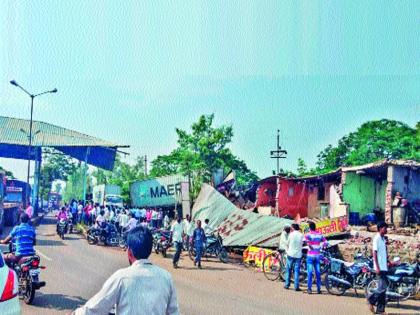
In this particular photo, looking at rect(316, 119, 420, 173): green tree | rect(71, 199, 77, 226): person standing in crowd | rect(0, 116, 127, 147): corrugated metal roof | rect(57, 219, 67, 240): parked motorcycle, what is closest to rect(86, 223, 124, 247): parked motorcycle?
rect(57, 219, 67, 240): parked motorcycle

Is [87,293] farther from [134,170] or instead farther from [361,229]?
[134,170]

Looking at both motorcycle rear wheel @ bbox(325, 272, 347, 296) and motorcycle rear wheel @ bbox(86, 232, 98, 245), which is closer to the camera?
motorcycle rear wheel @ bbox(325, 272, 347, 296)

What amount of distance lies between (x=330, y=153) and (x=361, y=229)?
37764mm

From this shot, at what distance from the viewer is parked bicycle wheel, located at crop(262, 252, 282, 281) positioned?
46.5ft

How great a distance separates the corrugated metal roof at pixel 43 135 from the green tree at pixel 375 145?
78.6 ft

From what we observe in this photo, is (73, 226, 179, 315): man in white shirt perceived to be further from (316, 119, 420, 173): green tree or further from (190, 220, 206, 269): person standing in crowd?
(316, 119, 420, 173): green tree

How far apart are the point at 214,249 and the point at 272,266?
4.15 m

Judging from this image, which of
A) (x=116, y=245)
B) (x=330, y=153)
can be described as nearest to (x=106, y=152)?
(x=116, y=245)

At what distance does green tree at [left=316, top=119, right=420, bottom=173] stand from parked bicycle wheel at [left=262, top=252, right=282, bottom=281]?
28.9m

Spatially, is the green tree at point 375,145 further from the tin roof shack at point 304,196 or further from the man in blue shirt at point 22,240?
the man in blue shirt at point 22,240

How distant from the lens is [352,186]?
2219 cm

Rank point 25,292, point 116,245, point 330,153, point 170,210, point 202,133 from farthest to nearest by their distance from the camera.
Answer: point 330,153
point 202,133
point 170,210
point 116,245
point 25,292

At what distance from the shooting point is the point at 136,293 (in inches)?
122

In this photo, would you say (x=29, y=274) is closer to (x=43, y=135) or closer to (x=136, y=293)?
(x=136, y=293)
